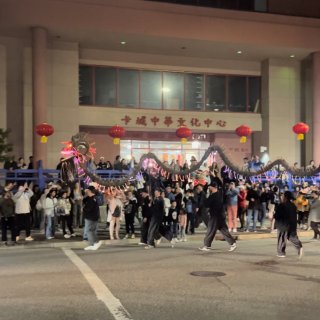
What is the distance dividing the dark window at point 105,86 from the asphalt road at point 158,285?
14.7 m

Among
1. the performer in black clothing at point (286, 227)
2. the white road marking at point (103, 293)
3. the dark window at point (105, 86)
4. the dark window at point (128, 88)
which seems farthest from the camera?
the dark window at point (128, 88)

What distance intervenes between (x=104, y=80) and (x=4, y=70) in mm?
5275

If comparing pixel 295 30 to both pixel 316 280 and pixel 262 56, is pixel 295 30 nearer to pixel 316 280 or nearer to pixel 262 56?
pixel 262 56

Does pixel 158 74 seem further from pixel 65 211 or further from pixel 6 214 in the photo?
pixel 6 214

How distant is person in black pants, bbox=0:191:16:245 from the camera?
50.4 ft

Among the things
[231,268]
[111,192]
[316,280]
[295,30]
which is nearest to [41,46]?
[111,192]

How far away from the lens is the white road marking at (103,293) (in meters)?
6.97

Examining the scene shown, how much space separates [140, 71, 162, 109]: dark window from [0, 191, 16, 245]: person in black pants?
44.9 feet

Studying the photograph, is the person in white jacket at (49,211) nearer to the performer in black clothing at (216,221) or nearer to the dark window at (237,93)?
the performer in black clothing at (216,221)

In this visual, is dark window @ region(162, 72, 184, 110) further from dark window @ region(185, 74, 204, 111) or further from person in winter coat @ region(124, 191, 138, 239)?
person in winter coat @ region(124, 191, 138, 239)

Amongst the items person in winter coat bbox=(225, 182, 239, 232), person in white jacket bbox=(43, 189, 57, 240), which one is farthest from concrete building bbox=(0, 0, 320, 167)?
person in winter coat bbox=(225, 182, 239, 232)

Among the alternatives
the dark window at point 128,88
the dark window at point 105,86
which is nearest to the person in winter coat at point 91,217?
the dark window at point 105,86

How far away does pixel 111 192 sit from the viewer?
16156mm

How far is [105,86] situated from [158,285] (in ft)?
64.7
